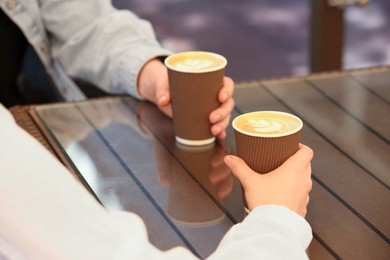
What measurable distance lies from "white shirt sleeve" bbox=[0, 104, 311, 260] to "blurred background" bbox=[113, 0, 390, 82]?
8.95ft

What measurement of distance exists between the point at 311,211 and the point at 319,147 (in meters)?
0.22

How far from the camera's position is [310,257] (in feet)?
3.42

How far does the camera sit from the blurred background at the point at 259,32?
3730mm

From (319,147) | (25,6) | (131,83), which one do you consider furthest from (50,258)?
(25,6)

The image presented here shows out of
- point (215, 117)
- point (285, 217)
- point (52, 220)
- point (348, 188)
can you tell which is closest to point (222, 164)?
point (215, 117)

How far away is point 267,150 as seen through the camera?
109cm

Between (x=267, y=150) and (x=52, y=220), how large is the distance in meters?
0.37

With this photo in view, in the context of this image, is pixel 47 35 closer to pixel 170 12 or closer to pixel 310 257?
pixel 310 257

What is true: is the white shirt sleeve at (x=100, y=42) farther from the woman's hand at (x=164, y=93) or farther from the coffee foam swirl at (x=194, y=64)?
the coffee foam swirl at (x=194, y=64)

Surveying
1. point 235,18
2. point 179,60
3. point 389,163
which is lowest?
point 235,18

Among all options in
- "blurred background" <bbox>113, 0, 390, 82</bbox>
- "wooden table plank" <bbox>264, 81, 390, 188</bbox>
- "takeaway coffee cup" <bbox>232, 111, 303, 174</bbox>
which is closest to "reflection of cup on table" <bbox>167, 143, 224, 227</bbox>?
"takeaway coffee cup" <bbox>232, 111, 303, 174</bbox>

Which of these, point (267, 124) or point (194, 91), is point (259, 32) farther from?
point (267, 124)

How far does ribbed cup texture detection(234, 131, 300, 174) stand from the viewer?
109cm

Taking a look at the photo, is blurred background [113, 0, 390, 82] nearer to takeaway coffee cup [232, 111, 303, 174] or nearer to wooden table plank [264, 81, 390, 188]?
wooden table plank [264, 81, 390, 188]
